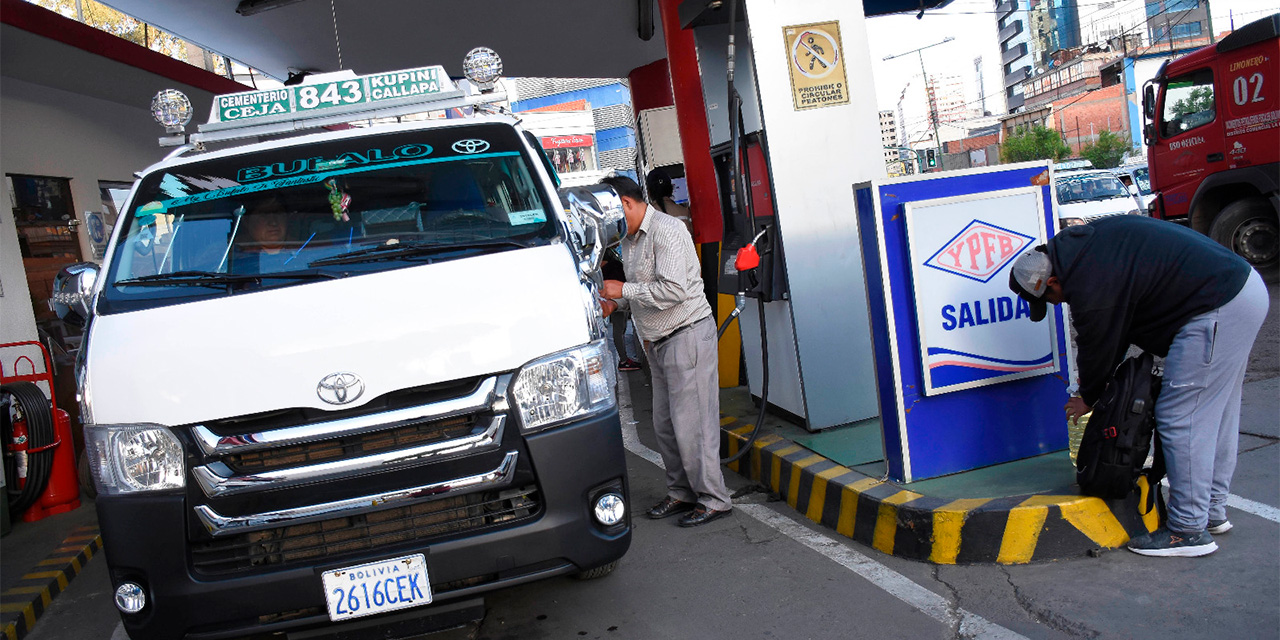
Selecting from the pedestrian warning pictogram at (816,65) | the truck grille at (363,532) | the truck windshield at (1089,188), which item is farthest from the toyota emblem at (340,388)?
the truck windshield at (1089,188)

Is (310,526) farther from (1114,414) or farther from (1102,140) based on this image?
(1102,140)

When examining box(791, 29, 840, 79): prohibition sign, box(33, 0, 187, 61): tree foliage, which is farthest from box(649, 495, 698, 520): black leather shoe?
box(33, 0, 187, 61): tree foliage

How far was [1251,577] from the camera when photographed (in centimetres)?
331

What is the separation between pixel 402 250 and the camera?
330 centimetres

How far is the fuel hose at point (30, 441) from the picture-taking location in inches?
246

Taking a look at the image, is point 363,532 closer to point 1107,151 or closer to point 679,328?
point 679,328

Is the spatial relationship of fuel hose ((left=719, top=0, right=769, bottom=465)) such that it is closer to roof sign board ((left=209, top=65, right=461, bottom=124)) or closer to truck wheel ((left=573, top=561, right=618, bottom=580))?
truck wheel ((left=573, top=561, right=618, bottom=580))

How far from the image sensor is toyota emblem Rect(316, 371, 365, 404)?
9.28ft

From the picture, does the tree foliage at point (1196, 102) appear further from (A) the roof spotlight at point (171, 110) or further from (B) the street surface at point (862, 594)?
(A) the roof spotlight at point (171, 110)

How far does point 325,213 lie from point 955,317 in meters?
2.74

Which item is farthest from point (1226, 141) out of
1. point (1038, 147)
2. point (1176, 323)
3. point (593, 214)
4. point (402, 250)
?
point (1038, 147)

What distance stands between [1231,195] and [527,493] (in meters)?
11.3

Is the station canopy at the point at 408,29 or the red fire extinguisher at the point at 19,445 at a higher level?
the station canopy at the point at 408,29

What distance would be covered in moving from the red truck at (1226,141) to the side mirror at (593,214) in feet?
30.9
